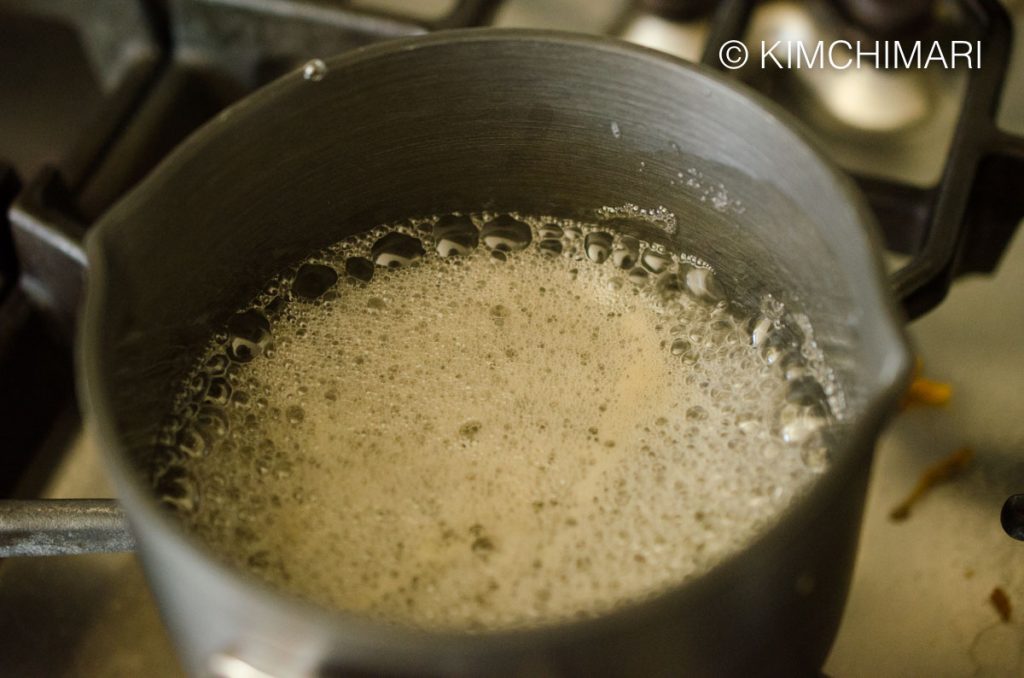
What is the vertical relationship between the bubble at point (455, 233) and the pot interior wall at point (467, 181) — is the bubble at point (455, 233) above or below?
below

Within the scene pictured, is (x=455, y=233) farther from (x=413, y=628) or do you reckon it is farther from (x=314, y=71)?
(x=413, y=628)

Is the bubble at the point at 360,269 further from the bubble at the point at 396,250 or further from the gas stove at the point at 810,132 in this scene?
the gas stove at the point at 810,132

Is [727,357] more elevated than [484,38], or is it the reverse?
[484,38]

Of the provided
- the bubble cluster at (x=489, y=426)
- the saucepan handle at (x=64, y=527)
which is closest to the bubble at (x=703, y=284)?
the bubble cluster at (x=489, y=426)

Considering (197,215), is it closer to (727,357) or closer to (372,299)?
(372,299)

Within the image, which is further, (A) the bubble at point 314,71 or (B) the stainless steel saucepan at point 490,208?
(A) the bubble at point 314,71

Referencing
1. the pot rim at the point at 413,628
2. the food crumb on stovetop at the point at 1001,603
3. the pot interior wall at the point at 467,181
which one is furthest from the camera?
the food crumb on stovetop at the point at 1001,603

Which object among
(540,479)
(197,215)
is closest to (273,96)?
(197,215)
